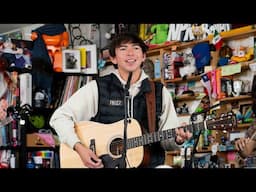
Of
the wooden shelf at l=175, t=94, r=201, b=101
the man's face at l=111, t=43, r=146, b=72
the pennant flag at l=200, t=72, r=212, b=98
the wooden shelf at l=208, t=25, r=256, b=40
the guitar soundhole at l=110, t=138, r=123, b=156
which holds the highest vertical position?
the wooden shelf at l=208, t=25, r=256, b=40

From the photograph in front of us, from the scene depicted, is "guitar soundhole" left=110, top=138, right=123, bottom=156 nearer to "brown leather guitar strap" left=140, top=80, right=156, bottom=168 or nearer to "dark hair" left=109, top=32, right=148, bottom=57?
"brown leather guitar strap" left=140, top=80, right=156, bottom=168

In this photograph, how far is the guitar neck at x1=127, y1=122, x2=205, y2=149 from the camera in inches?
115

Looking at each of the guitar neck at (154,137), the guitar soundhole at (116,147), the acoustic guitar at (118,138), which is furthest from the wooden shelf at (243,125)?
the guitar soundhole at (116,147)

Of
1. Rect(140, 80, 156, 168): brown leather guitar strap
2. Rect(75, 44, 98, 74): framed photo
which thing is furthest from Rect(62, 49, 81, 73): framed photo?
Rect(140, 80, 156, 168): brown leather guitar strap

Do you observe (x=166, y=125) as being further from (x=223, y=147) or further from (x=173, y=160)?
(x=223, y=147)

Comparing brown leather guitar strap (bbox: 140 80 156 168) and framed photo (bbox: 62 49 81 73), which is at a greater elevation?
framed photo (bbox: 62 49 81 73)

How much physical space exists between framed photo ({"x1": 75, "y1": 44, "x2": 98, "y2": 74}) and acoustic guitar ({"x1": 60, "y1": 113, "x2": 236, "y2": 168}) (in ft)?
1.45

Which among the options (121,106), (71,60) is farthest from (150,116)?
(71,60)

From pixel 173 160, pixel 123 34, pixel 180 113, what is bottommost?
pixel 173 160

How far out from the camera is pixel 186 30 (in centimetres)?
335

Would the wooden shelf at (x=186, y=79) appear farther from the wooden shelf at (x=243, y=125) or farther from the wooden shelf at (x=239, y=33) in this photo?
the wooden shelf at (x=243, y=125)
